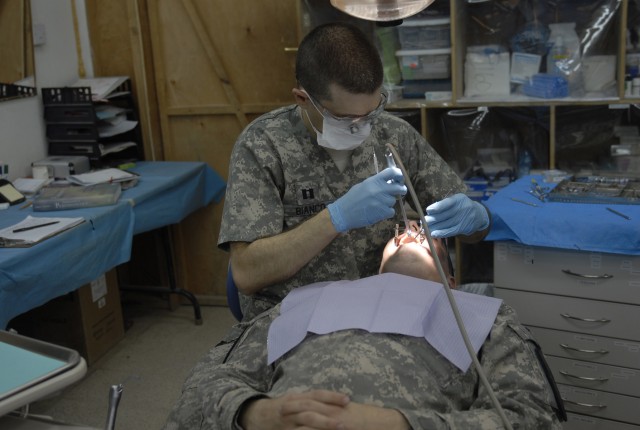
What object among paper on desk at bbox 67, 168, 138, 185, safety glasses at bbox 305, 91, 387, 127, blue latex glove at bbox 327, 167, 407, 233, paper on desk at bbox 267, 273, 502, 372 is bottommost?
paper on desk at bbox 267, 273, 502, 372

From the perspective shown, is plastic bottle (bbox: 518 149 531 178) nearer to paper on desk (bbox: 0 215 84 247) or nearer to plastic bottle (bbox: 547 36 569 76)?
A: plastic bottle (bbox: 547 36 569 76)

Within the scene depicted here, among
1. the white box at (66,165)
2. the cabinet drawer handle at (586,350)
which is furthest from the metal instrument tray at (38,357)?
the white box at (66,165)

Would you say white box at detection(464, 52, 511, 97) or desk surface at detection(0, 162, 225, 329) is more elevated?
white box at detection(464, 52, 511, 97)

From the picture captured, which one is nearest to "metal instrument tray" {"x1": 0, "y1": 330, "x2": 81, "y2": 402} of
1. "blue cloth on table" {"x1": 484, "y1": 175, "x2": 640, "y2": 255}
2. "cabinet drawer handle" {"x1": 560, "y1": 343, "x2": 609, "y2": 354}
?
"blue cloth on table" {"x1": 484, "y1": 175, "x2": 640, "y2": 255}

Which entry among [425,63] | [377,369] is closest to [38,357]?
[377,369]

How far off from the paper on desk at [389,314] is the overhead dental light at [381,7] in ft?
2.05

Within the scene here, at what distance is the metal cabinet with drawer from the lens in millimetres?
2078

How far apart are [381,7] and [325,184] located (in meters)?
0.51

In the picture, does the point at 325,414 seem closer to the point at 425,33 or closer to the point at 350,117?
the point at 350,117

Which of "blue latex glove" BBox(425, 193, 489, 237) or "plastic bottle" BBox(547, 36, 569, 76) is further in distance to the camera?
"plastic bottle" BBox(547, 36, 569, 76)

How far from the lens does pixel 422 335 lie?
143 cm

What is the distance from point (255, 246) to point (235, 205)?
0.13 m

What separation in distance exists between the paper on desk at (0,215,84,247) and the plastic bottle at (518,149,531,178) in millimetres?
1827

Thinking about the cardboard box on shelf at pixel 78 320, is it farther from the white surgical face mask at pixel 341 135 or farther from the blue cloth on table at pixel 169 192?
the white surgical face mask at pixel 341 135
